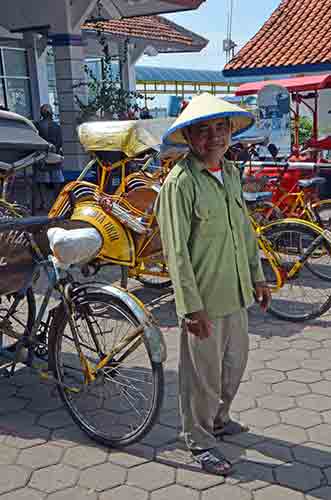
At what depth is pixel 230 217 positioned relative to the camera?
264 centimetres

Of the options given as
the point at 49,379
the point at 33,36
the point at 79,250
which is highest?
the point at 33,36

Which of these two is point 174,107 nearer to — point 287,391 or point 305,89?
point 305,89

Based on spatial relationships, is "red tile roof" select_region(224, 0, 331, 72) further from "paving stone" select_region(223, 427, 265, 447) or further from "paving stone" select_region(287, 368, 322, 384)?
A: "paving stone" select_region(223, 427, 265, 447)

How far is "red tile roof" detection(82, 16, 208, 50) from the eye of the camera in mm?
15234

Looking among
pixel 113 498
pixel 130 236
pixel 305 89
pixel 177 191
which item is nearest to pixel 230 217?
pixel 177 191

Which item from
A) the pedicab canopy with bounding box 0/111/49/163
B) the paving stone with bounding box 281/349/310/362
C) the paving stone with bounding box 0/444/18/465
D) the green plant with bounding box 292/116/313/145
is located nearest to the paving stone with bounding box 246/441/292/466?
the paving stone with bounding box 281/349/310/362

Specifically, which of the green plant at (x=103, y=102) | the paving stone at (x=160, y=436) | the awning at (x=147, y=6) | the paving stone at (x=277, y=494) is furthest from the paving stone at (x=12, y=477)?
the awning at (x=147, y=6)

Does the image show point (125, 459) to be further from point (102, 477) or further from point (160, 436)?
point (160, 436)

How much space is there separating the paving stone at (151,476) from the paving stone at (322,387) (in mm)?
1153

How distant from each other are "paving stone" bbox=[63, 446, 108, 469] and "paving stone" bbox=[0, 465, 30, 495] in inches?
8.3

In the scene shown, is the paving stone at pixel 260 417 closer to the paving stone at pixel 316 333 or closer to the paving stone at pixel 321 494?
the paving stone at pixel 321 494

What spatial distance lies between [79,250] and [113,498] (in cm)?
117

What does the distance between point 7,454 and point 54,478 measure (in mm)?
359

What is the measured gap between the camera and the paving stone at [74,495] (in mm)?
2645
